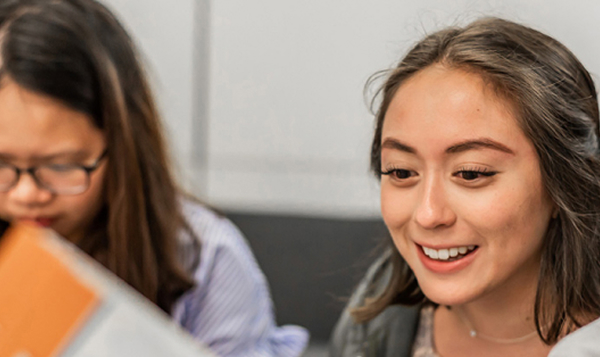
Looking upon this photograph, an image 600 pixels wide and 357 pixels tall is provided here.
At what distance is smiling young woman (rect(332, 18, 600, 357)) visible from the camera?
761mm

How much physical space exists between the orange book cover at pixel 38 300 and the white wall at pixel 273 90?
1494mm

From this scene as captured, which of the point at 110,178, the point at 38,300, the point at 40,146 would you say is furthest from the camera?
the point at 110,178

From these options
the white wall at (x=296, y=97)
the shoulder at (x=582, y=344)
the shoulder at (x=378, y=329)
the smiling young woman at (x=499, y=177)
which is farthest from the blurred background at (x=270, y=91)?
the shoulder at (x=582, y=344)

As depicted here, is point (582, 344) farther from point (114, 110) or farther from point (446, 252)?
point (114, 110)

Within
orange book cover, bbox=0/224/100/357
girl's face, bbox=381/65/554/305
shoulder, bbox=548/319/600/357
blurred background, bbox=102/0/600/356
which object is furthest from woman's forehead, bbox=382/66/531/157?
blurred background, bbox=102/0/600/356

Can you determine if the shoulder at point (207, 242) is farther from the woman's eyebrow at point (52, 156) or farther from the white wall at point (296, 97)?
the white wall at point (296, 97)

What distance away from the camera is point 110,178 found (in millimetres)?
1122

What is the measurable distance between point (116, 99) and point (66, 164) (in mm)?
134

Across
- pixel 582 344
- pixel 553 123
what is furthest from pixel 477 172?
pixel 582 344

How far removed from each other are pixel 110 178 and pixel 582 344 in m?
0.78

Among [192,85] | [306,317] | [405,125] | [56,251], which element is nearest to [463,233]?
[405,125]

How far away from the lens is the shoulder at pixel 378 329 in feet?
3.36

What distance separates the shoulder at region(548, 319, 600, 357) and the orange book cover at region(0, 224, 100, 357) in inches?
16.2

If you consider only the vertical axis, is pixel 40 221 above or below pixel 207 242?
above
